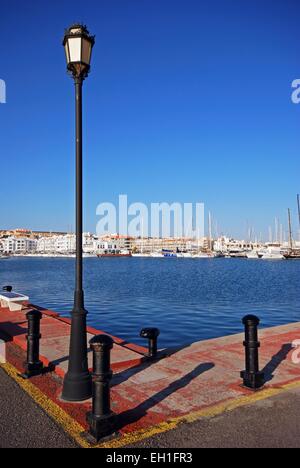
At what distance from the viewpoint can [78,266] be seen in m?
6.12

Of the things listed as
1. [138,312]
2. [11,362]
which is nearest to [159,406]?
[11,362]

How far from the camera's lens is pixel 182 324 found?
16875mm

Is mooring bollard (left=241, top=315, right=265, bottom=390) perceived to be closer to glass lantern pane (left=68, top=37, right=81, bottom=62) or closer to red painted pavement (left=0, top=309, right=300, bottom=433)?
red painted pavement (left=0, top=309, right=300, bottom=433)

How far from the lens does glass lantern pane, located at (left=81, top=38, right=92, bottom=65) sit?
598 cm

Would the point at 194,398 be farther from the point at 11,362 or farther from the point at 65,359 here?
the point at 11,362

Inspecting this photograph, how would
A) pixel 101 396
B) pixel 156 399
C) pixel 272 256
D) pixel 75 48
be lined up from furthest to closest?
1. pixel 272 256
2. pixel 75 48
3. pixel 156 399
4. pixel 101 396

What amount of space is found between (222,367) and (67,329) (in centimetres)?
515

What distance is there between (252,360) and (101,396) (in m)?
2.79

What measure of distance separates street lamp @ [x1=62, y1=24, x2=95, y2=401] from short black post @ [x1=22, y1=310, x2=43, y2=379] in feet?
4.30

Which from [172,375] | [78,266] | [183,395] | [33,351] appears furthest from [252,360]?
[33,351]

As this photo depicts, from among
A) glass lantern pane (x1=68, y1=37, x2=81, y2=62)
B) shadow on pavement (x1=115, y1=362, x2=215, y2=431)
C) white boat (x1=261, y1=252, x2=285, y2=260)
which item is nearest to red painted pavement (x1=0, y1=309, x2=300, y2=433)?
shadow on pavement (x1=115, y1=362, x2=215, y2=431)

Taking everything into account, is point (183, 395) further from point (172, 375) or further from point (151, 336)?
point (151, 336)

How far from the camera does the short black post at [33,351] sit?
6773 mm

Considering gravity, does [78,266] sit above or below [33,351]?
above
